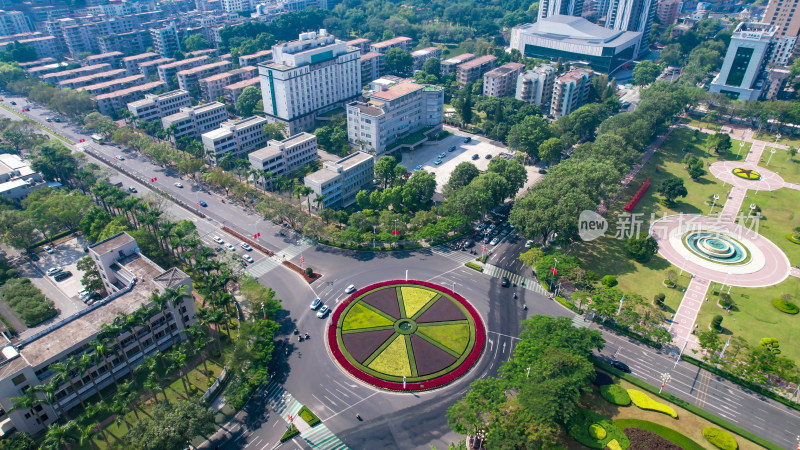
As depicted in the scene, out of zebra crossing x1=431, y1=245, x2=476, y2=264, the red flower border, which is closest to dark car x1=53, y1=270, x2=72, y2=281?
the red flower border

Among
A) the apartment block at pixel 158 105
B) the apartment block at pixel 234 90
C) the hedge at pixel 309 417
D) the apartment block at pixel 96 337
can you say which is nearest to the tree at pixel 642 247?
the hedge at pixel 309 417

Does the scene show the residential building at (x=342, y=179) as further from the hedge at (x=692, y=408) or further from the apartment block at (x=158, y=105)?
the apartment block at (x=158, y=105)

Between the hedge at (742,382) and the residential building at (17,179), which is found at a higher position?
the residential building at (17,179)

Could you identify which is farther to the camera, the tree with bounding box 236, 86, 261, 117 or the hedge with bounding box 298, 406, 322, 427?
the tree with bounding box 236, 86, 261, 117

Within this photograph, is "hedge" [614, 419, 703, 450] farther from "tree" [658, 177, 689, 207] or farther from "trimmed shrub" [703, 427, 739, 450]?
"tree" [658, 177, 689, 207]

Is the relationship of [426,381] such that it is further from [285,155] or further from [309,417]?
[285,155]

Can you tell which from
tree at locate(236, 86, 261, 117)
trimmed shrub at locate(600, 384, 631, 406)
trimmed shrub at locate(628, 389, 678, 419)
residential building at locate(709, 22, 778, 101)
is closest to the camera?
trimmed shrub at locate(628, 389, 678, 419)

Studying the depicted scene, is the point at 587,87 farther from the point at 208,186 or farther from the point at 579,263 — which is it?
the point at 208,186
